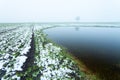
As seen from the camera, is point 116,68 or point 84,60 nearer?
point 116,68

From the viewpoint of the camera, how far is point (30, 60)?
20.0 m

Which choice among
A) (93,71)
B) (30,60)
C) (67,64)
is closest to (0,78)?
(30,60)

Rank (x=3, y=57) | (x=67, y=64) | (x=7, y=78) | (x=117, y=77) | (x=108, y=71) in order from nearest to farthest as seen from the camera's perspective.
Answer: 1. (x=7, y=78)
2. (x=117, y=77)
3. (x=108, y=71)
4. (x=67, y=64)
5. (x=3, y=57)

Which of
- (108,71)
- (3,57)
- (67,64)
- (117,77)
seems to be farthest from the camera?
(3,57)

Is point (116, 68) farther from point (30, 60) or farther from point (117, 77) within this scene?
point (30, 60)

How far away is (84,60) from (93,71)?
3.83 metres

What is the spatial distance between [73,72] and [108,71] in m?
3.53

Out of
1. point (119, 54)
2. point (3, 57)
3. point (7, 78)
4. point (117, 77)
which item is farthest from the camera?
point (119, 54)

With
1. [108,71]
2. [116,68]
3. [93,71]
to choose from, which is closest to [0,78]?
[93,71]

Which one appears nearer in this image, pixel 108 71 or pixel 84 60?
pixel 108 71

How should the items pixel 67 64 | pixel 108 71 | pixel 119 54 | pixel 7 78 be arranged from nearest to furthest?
pixel 7 78
pixel 108 71
pixel 67 64
pixel 119 54

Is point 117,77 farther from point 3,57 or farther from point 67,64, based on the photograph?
point 3,57

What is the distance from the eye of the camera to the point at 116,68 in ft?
61.3

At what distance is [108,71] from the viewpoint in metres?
17.7
